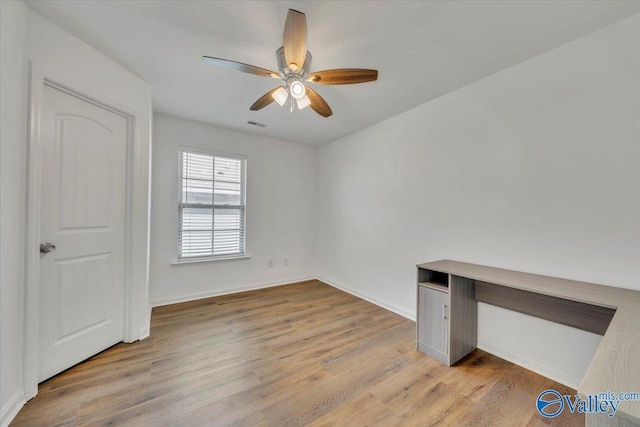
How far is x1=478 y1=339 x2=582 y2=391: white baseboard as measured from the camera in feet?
5.83

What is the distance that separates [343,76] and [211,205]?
272cm

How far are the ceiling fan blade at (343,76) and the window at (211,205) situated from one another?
2382 mm

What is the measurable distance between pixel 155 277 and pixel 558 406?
4.08m

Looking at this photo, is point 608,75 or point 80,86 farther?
point 80,86

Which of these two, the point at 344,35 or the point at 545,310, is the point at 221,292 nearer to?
the point at 344,35

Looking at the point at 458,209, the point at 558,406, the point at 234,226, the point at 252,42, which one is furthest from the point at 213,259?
the point at 558,406

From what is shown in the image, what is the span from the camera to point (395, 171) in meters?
3.15

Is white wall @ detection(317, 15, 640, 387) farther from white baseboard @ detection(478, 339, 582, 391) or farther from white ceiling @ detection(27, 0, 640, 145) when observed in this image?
white ceiling @ detection(27, 0, 640, 145)

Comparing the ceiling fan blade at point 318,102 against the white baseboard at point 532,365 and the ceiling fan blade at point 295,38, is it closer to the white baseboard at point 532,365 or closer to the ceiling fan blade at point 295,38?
the ceiling fan blade at point 295,38

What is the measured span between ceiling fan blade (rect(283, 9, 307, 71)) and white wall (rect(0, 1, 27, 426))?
1566mm

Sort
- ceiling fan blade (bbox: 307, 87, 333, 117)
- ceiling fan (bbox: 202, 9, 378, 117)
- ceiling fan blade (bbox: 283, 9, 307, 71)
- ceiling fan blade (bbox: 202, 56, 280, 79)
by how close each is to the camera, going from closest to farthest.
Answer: ceiling fan blade (bbox: 283, 9, 307, 71), ceiling fan (bbox: 202, 9, 378, 117), ceiling fan blade (bbox: 202, 56, 280, 79), ceiling fan blade (bbox: 307, 87, 333, 117)

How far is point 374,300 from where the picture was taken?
3385 millimetres

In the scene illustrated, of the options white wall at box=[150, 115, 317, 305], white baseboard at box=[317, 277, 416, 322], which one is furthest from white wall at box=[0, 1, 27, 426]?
white baseboard at box=[317, 277, 416, 322]

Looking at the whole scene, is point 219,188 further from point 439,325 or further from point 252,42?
point 439,325
